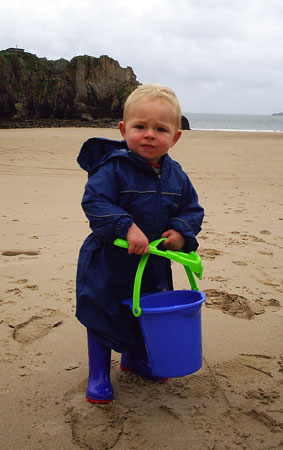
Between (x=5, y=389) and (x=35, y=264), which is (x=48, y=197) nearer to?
(x=35, y=264)

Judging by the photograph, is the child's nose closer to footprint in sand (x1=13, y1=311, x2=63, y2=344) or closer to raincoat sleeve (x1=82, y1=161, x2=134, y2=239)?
raincoat sleeve (x1=82, y1=161, x2=134, y2=239)

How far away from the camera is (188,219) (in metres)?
1.77

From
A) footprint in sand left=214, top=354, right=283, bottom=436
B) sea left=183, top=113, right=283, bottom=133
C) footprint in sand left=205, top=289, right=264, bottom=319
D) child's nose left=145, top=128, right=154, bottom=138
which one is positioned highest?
sea left=183, top=113, right=283, bottom=133

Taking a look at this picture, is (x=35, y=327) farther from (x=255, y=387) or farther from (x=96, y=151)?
(x=255, y=387)

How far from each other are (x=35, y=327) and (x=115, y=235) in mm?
877

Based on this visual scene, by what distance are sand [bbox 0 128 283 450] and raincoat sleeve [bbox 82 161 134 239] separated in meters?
0.69

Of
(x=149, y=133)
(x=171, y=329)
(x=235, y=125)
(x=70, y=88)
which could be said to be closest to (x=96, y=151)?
(x=149, y=133)

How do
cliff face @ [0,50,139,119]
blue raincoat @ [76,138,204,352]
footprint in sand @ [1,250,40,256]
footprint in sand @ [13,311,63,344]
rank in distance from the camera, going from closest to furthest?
blue raincoat @ [76,138,204,352], footprint in sand @ [13,311,63,344], footprint in sand @ [1,250,40,256], cliff face @ [0,50,139,119]

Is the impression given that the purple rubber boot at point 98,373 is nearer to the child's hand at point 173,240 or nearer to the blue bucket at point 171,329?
the blue bucket at point 171,329

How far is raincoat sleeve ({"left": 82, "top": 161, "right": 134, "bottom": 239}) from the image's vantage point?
1.58 metres

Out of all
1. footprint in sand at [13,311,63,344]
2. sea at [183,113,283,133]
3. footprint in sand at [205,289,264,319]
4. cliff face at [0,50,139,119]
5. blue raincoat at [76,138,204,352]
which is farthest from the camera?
sea at [183,113,283,133]

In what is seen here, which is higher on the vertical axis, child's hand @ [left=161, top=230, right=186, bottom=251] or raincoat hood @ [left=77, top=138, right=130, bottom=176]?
raincoat hood @ [left=77, top=138, right=130, bottom=176]

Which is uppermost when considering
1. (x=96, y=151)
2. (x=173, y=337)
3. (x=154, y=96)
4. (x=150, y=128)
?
(x=154, y=96)

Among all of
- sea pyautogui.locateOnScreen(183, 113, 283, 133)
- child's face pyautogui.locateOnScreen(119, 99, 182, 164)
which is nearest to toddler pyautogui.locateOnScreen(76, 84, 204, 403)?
child's face pyautogui.locateOnScreen(119, 99, 182, 164)
